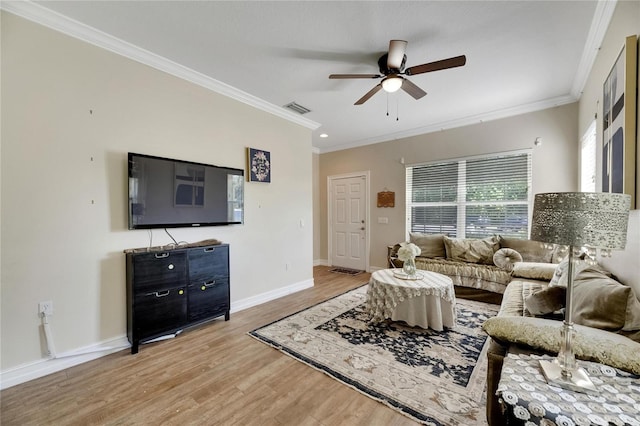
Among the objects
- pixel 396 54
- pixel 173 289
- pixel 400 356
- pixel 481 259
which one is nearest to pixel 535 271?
pixel 481 259

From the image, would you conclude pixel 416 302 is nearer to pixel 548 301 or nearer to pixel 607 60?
pixel 548 301

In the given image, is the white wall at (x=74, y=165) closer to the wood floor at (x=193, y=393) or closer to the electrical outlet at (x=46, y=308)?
the electrical outlet at (x=46, y=308)

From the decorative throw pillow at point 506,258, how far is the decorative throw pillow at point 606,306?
1.93 meters

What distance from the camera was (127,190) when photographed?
8.00 ft

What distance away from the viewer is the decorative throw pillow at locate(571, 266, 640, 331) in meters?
1.29

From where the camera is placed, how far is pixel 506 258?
343 centimetres

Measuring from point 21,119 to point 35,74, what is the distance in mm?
379

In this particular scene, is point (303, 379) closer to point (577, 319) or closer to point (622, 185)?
point (577, 319)

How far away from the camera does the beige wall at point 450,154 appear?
11.8ft

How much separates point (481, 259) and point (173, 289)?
3952mm

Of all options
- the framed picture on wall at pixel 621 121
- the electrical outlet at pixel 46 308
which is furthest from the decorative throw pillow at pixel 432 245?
the electrical outlet at pixel 46 308

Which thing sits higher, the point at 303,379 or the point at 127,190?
the point at 127,190

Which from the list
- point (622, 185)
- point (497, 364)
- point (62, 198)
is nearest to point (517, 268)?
point (622, 185)

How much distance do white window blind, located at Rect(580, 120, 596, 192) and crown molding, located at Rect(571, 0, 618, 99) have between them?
1.94ft
